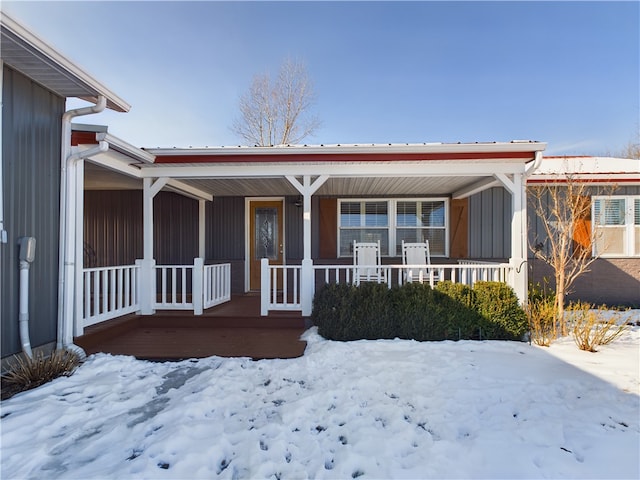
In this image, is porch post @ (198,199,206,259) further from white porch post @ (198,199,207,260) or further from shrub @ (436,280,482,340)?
shrub @ (436,280,482,340)

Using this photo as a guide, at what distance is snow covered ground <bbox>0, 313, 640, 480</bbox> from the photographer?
204 cm

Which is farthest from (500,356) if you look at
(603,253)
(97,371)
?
(603,253)

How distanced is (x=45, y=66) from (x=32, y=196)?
1213 millimetres

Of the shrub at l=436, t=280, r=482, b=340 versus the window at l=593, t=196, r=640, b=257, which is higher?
the window at l=593, t=196, r=640, b=257

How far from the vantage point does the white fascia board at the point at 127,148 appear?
3.78 meters

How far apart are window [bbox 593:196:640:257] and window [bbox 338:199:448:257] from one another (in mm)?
3031

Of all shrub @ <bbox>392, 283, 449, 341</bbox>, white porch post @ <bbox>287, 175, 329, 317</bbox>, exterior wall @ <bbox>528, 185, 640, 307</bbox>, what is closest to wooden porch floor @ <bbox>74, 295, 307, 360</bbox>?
white porch post @ <bbox>287, 175, 329, 317</bbox>

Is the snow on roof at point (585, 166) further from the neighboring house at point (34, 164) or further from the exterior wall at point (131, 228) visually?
the neighboring house at point (34, 164)

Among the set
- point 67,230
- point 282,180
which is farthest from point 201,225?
point 67,230

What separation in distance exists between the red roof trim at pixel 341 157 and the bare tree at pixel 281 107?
10.3 meters

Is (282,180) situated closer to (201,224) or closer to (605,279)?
(201,224)

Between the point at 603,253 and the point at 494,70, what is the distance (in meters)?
6.76

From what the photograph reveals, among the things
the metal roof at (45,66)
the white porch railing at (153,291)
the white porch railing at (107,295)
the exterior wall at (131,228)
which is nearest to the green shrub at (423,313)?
the white porch railing at (153,291)

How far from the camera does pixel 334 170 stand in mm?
4941
